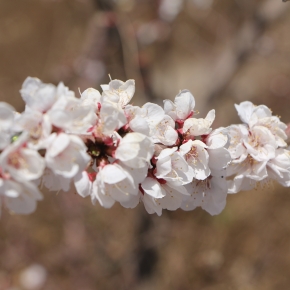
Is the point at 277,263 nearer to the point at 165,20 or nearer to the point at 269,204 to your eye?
the point at 269,204

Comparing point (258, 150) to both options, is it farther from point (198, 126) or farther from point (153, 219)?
point (153, 219)

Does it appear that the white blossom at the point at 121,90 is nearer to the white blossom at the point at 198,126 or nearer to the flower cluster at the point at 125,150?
the flower cluster at the point at 125,150

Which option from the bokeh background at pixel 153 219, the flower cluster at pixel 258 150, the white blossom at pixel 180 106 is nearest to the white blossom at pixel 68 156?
the white blossom at pixel 180 106

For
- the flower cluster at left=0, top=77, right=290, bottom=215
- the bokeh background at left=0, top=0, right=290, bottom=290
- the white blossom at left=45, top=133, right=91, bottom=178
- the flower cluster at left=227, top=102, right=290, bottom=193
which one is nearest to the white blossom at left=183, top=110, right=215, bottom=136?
the flower cluster at left=0, top=77, right=290, bottom=215

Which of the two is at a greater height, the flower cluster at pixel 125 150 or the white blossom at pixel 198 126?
the white blossom at pixel 198 126

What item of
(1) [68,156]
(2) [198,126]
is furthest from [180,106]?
(1) [68,156]

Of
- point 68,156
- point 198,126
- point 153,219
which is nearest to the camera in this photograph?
point 68,156
